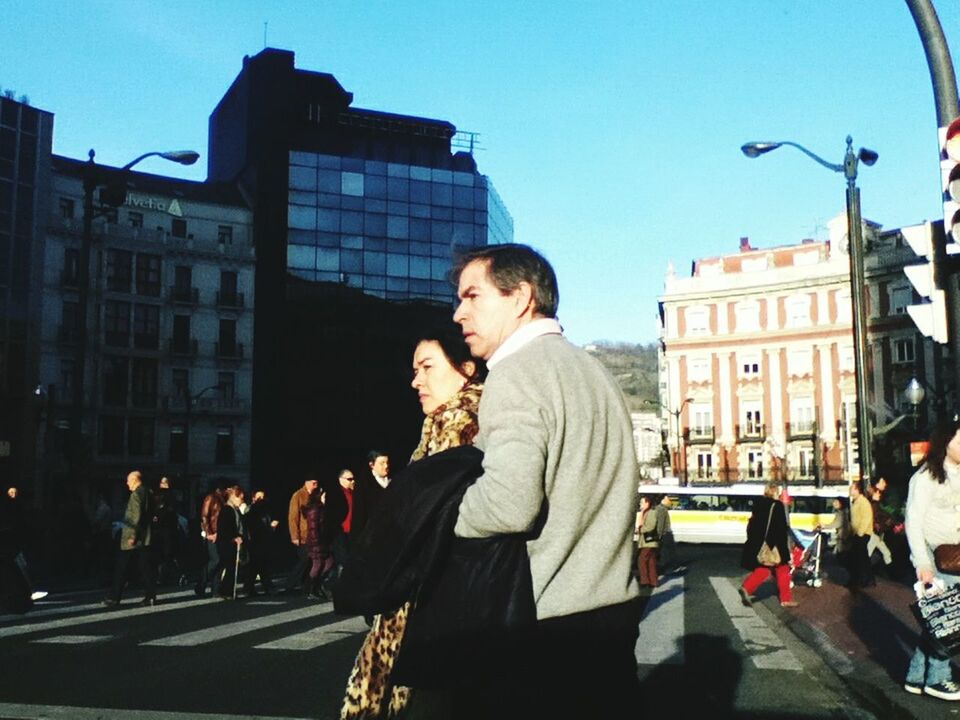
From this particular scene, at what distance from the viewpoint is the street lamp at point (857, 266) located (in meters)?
17.1

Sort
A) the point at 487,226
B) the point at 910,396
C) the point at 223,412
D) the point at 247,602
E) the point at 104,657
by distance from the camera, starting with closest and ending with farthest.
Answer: the point at 104,657 < the point at 247,602 < the point at 910,396 < the point at 223,412 < the point at 487,226

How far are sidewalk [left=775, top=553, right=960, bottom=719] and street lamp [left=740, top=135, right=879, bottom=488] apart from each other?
7.93 ft

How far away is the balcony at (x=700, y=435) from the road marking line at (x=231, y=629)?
61.6 m

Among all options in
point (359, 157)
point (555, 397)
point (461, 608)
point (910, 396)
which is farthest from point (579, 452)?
point (359, 157)

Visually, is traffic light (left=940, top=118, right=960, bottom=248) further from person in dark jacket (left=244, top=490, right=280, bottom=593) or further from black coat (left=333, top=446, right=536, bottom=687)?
person in dark jacket (left=244, top=490, right=280, bottom=593)

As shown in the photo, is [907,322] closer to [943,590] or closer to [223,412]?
[223,412]

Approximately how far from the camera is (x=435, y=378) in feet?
11.8

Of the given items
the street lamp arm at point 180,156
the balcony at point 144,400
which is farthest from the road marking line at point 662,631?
the balcony at point 144,400

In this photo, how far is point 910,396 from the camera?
21469 millimetres

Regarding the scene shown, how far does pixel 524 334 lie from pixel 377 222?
Answer: 61.9 meters

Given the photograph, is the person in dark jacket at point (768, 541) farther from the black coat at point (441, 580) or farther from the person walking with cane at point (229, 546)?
the black coat at point (441, 580)

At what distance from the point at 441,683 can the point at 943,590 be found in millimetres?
5325

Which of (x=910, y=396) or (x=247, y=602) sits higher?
(x=910, y=396)

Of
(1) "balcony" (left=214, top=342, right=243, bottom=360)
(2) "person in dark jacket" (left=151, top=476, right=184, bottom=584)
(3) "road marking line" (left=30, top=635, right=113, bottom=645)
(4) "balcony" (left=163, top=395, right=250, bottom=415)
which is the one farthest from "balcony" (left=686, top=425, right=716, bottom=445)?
(3) "road marking line" (left=30, top=635, right=113, bottom=645)
